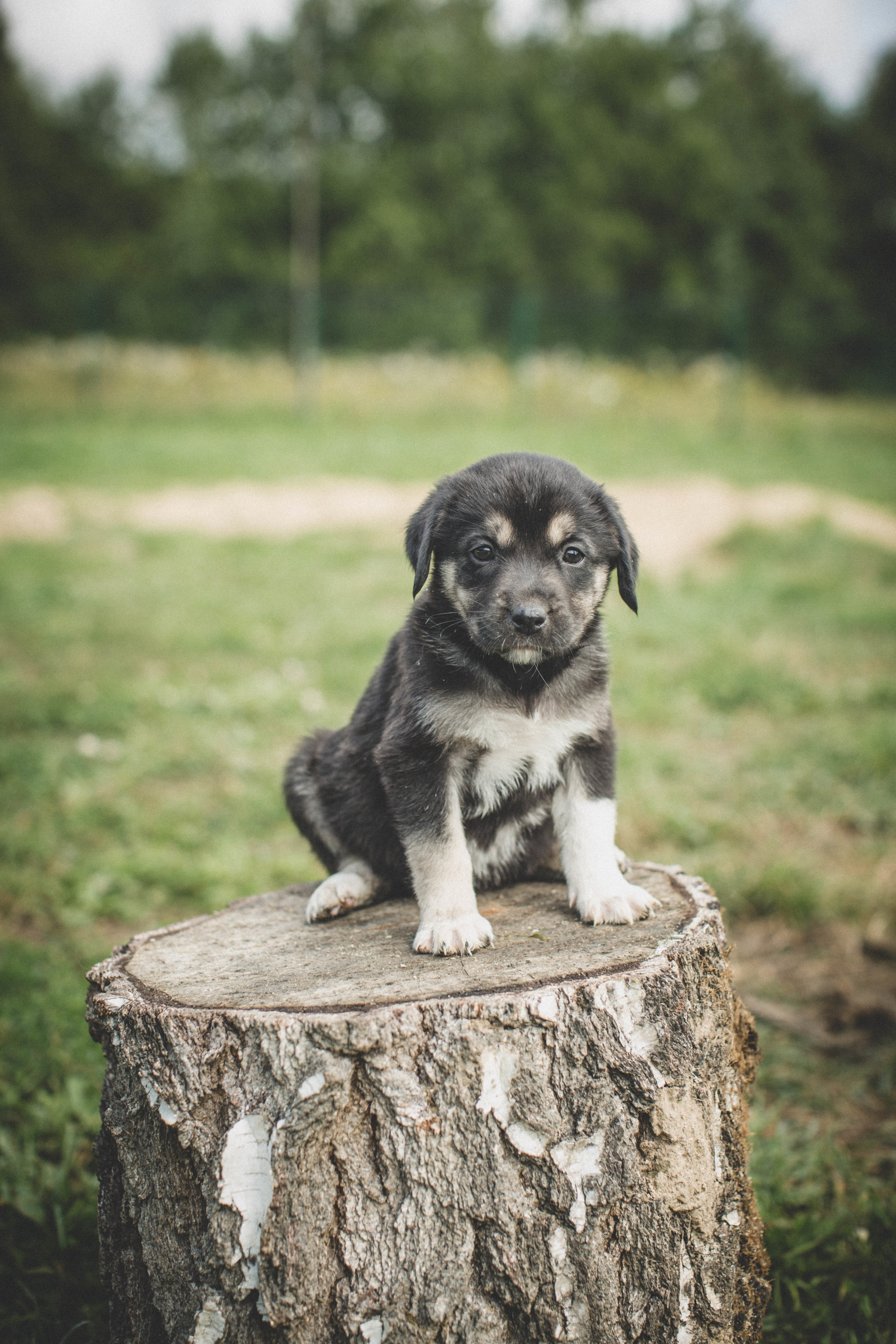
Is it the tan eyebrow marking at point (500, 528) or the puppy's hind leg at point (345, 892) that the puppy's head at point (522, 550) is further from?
the puppy's hind leg at point (345, 892)

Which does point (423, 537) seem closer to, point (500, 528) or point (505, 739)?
point (500, 528)

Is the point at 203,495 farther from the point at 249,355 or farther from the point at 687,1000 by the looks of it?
the point at 687,1000

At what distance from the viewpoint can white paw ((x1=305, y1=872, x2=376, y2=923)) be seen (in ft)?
8.94

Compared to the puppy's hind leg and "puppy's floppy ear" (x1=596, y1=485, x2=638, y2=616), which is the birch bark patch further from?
"puppy's floppy ear" (x1=596, y1=485, x2=638, y2=616)

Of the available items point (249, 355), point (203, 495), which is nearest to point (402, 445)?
point (203, 495)

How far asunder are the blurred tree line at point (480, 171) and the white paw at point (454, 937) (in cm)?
2698

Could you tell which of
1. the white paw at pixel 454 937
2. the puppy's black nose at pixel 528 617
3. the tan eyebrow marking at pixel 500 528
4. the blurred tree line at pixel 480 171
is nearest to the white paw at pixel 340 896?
the white paw at pixel 454 937

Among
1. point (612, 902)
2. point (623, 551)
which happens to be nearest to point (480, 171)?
point (623, 551)

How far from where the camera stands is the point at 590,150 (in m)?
34.3

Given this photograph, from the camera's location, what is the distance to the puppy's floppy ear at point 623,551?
2.86 metres

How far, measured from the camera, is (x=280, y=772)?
582 centimetres

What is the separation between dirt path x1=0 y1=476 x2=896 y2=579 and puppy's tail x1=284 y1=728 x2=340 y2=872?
773cm

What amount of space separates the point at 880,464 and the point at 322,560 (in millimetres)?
11268

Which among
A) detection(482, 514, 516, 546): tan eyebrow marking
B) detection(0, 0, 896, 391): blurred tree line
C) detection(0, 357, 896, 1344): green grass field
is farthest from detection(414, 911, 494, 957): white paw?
detection(0, 0, 896, 391): blurred tree line
